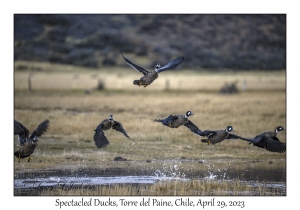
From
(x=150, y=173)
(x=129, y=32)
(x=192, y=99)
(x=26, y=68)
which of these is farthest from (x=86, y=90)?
(x=129, y=32)

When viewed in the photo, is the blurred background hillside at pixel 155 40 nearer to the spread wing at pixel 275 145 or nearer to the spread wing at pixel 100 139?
the spread wing at pixel 100 139

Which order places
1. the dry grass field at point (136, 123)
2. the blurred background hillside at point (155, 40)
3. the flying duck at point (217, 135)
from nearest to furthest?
the flying duck at point (217, 135)
the dry grass field at point (136, 123)
the blurred background hillside at point (155, 40)

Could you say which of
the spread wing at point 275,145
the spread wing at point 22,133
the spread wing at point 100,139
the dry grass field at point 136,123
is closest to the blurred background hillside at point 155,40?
the dry grass field at point 136,123

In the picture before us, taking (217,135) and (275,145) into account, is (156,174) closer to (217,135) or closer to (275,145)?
(217,135)

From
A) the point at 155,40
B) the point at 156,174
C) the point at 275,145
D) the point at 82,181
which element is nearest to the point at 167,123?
the point at 156,174

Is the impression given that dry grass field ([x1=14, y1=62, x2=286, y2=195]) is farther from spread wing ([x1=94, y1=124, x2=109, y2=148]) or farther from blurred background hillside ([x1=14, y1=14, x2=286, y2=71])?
blurred background hillside ([x1=14, y1=14, x2=286, y2=71])

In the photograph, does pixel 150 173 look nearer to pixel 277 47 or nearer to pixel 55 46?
pixel 55 46

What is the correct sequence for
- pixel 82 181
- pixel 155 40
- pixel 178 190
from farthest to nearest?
pixel 155 40
pixel 82 181
pixel 178 190
